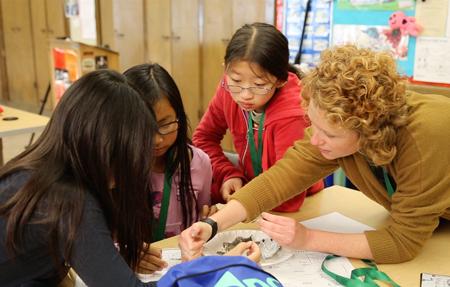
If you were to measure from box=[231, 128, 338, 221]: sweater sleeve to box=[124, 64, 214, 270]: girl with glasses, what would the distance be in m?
0.21

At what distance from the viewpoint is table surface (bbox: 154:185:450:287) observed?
1.31 m

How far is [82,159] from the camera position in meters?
1.07

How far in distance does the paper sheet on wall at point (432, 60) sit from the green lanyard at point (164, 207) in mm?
2097

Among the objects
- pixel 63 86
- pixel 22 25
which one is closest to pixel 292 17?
pixel 63 86

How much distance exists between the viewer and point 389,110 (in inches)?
48.0

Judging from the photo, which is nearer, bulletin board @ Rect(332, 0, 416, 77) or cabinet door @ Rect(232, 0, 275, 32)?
bulletin board @ Rect(332, 0, 416, 77)

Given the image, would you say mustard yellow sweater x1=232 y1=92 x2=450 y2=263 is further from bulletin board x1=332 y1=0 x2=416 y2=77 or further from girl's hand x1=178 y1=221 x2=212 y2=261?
bulletin board x1=332 y1=0 x2=416 y2=77

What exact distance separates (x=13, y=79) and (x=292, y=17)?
4705mm

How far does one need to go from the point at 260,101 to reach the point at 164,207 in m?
0.47

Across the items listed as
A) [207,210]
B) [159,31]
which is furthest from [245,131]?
[159,31]

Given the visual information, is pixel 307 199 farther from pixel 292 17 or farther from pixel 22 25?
pixel 22 25

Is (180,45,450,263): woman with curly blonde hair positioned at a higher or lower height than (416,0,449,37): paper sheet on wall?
lower

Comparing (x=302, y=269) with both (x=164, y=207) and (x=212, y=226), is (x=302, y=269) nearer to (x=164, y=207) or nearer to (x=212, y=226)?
(x=212, y=226)

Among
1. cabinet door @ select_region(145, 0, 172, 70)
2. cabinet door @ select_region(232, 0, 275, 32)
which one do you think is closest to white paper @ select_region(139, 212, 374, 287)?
cabinet door @ select_region(232, 0, 275, 32)
